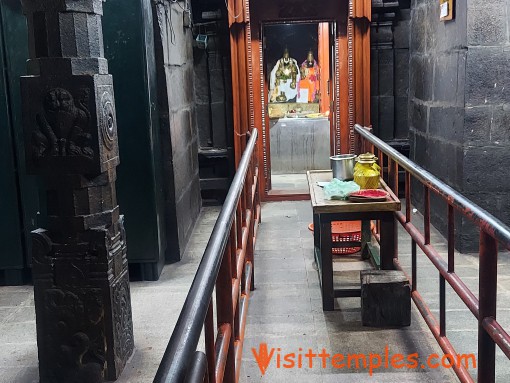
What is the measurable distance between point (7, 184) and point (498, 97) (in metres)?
3.75

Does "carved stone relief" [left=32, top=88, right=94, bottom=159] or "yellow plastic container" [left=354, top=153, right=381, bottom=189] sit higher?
"carved stone relief" [left=32, top=88, right=94, bottom=159]

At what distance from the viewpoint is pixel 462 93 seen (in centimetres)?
501

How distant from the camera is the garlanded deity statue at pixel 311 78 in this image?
10977mm

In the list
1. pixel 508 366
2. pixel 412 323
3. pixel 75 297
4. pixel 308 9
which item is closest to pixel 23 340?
pixel 75 297

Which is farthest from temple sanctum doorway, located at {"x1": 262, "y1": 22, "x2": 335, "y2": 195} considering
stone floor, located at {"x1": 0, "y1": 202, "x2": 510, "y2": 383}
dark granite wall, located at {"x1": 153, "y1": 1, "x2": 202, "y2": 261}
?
stone floor, located at {"x1": 0, "y1": 202, "x2": 510, "y2": 383}

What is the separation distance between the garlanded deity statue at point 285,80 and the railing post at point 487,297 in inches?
355

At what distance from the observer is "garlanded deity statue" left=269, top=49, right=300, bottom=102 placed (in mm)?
10953

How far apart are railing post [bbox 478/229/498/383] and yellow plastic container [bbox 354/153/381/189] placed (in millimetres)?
2028

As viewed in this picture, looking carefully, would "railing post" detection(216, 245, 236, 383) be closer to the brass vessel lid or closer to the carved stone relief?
the carved stone relief

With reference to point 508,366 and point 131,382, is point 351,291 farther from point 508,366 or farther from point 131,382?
point 131,382

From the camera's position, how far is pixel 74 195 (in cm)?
306
